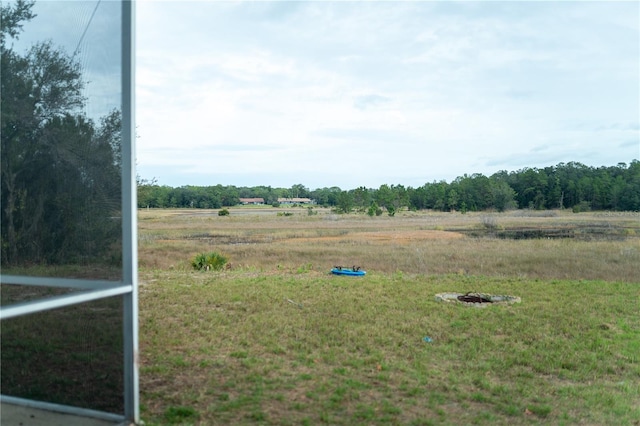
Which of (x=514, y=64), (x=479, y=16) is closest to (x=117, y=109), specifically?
(x=479, y=16)

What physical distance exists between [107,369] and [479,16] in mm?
12316

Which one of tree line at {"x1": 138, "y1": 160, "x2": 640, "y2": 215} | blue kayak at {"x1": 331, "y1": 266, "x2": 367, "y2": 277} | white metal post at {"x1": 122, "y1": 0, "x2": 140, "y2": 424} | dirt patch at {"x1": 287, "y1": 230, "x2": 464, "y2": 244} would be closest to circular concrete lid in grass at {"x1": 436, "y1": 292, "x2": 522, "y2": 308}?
blue kayak at {"x1": 331, "y1": 266, "x2": 367, "y2": 277}

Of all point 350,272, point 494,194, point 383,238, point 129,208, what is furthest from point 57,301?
point 494,194

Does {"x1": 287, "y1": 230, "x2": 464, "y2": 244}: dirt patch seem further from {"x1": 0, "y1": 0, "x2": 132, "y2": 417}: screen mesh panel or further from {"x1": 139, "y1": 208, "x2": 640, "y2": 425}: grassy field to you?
{"x1": 0, "y1": 0, "x2": 132, "y2": 417}: screen mesh panel

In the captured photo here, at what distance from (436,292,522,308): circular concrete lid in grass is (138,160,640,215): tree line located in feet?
96.6

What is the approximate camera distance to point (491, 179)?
73.8 meters

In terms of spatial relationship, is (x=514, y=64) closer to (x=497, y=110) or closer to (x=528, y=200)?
(x=497, y=110)

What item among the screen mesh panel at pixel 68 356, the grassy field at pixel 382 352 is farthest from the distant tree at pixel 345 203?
the screen mesh panel at pixel 68 356

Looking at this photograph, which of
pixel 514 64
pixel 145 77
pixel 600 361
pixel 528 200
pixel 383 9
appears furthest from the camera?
pixel 528 200

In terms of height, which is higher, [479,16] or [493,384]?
[479,16]

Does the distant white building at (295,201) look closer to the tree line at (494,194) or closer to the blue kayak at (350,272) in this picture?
the tree line at (494,194)

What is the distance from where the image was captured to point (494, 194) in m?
67.9

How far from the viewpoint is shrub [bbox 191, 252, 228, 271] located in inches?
501

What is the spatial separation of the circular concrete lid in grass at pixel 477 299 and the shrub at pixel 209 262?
5.92m
